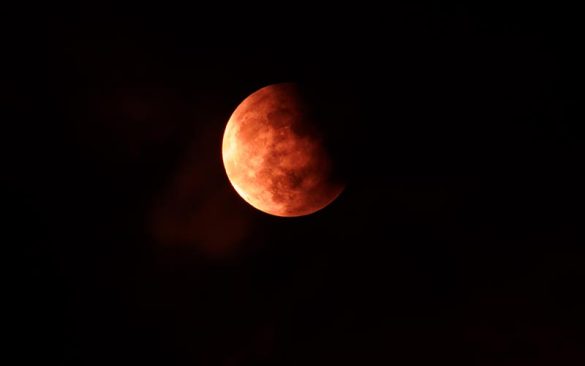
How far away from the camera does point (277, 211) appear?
423cm

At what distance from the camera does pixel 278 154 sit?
3.65 m

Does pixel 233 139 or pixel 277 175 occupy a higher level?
pixel 233 139

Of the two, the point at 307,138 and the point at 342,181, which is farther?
the point at 342,181

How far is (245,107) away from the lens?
4.11 m

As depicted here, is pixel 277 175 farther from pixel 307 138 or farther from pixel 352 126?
pixel 352 126

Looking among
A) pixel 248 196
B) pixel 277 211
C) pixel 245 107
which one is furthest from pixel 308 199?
pixel 245 107

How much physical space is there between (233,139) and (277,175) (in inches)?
29.5

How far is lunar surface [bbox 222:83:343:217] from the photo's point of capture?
3689 mm

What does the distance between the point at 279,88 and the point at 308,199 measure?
1402 millimetres

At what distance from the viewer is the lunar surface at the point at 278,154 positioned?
369 centimetres

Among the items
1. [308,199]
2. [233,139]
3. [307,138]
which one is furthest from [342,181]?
[233,139]

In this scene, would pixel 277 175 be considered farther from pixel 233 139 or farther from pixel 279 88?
pixel 279 88

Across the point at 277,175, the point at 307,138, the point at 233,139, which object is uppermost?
the point at 233,139

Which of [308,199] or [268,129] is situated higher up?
[268,129]
